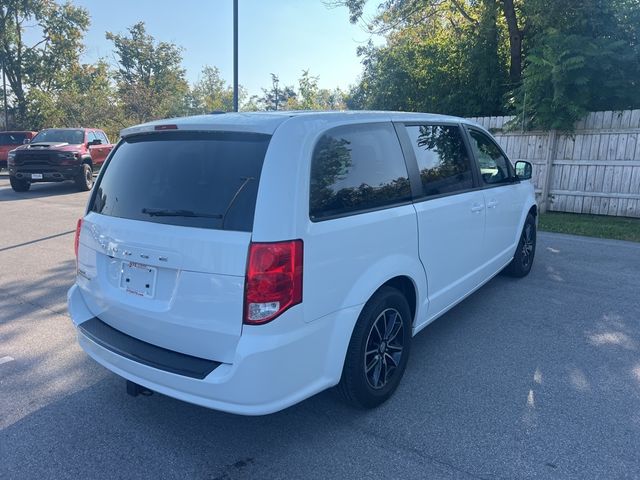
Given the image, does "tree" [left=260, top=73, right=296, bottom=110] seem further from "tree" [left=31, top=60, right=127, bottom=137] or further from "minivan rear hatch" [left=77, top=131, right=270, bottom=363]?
"minivan rear hatch" [left=77, top=131, right=270, bottom=363]

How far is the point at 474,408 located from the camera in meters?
3.00

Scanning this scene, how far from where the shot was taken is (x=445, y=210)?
3592 millimetres

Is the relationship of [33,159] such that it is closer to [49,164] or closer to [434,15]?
[49,164]

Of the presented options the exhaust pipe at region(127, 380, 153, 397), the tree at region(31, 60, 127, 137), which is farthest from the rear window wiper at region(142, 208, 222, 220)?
the tree at region(31, 60, 127, 137)

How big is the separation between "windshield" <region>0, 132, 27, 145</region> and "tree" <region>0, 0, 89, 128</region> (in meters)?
11.4

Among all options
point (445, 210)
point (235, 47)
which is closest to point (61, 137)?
point (235, 47)

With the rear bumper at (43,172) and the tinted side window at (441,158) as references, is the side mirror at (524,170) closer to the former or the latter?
the tinted side window at (441,158)

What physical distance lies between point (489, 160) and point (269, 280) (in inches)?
127

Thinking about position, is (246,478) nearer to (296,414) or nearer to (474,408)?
(296,414)

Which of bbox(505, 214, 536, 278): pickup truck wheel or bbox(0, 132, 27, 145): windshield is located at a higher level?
bbox(0, 132, 27, 145): windshield

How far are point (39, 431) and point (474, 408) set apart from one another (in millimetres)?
2660

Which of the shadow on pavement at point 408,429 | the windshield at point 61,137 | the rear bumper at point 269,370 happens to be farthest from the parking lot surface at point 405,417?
the windshield at point 61,137

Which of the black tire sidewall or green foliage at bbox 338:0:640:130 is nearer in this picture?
the black tire sidewall

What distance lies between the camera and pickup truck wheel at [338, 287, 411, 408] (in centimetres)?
279
